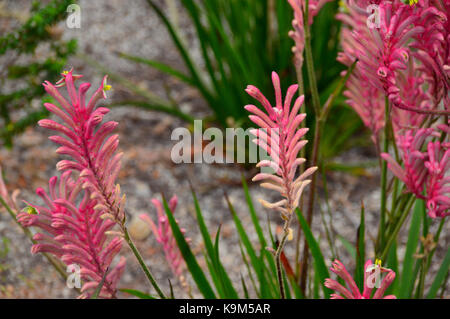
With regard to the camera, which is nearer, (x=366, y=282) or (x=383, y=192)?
(x=366, y=282)

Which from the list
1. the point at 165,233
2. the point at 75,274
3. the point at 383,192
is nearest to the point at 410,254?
the point at 383,192

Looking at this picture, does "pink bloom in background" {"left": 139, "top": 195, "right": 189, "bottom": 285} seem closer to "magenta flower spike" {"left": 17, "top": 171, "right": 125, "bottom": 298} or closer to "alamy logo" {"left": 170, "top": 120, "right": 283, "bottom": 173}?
"magenta flower spike" {"left": 17, "top": 171, "right": 125, "bottom": 298}

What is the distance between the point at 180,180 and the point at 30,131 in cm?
54

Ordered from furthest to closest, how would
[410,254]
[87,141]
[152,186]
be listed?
[152,186]
[410,254]
[87,141]

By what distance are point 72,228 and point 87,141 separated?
11 cm

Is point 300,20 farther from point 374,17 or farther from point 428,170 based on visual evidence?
point 428,170

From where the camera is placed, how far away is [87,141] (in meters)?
0.46

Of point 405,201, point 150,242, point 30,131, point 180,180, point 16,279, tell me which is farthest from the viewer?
point 30,131

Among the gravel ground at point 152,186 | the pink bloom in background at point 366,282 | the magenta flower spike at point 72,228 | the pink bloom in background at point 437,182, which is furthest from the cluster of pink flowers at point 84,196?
the gravel ground at point 152,186

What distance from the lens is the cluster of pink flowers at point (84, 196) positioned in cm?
45

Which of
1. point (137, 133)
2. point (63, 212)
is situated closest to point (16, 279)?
point (137, 133)

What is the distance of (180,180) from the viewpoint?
59.9 inches

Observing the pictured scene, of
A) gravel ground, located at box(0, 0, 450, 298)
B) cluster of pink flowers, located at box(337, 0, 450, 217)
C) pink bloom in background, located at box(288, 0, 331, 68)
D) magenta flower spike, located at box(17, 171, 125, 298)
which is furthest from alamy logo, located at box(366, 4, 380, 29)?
gravel ground, located at box(0, 0, 450, 298)
